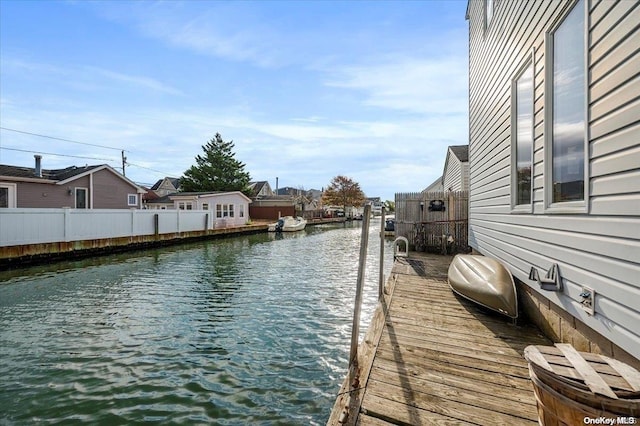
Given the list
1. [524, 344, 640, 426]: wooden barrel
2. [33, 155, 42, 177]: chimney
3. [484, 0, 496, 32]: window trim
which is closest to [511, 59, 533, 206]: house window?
[484, 0, 496, 32]: window trim

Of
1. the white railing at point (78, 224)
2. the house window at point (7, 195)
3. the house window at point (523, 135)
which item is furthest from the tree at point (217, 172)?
the house window at point (523, 135)

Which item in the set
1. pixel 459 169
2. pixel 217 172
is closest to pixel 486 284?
pixel 459 169

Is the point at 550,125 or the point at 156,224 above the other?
the point at 550,125

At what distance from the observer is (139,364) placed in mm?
3725

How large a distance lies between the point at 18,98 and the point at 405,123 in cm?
2452

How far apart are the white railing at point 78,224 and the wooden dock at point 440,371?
1319 centimetres

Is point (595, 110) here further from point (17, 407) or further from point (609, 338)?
point (17, 407)

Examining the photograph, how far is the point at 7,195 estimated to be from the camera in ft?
50.3

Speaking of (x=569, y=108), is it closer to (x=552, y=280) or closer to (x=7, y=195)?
(x=552, y=280)

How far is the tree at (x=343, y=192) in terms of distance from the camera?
50.2 m

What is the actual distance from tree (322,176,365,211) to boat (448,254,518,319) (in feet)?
147

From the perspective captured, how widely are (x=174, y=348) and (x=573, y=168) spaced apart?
506cm

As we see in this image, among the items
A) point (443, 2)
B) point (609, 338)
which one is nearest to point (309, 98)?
point (443, 2)

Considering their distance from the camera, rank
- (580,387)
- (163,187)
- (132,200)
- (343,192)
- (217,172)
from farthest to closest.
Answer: (343,192)
(163,187)
(217,172)
(132,200)
(580,387)
